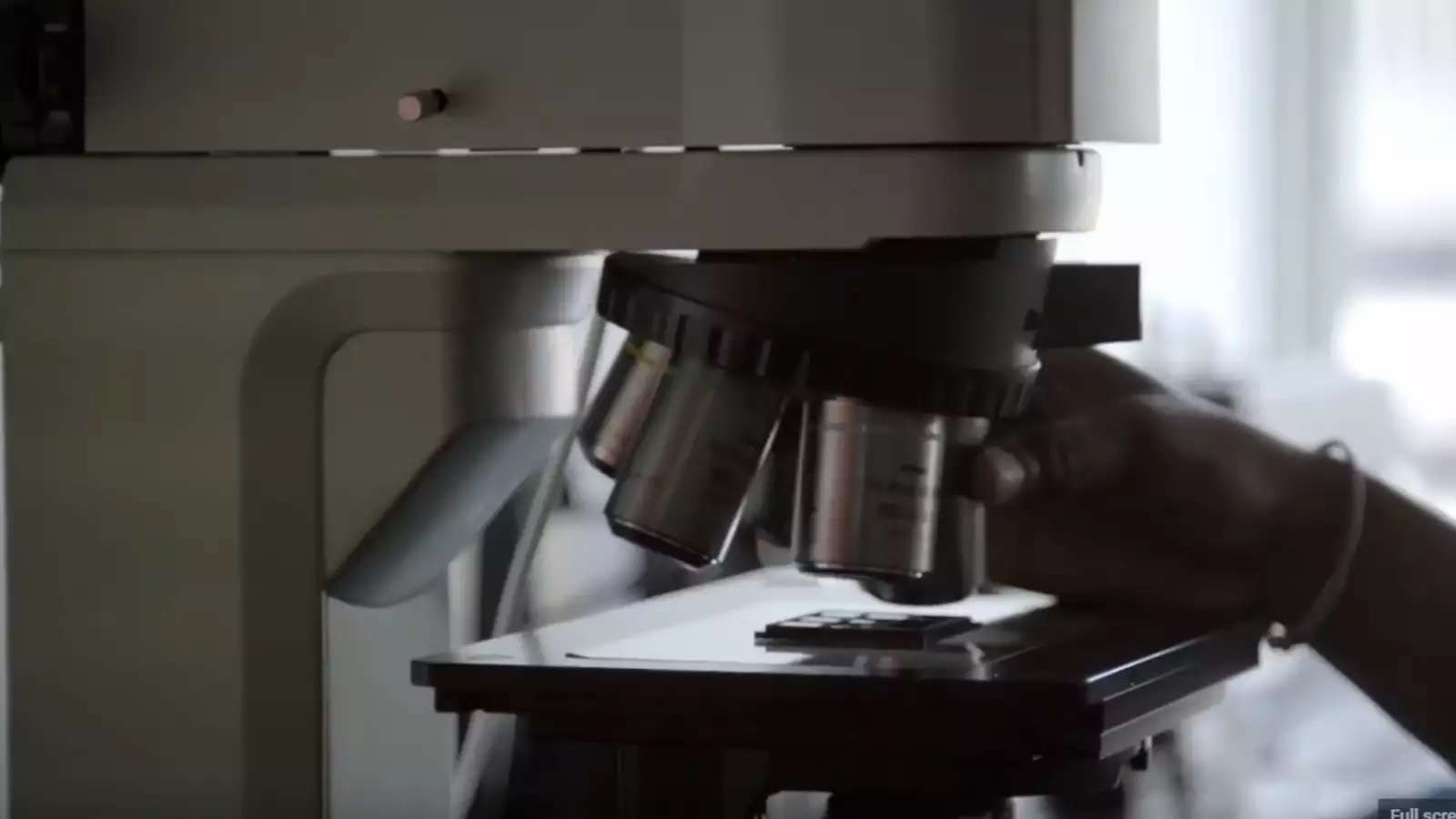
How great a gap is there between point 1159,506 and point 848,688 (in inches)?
18.1

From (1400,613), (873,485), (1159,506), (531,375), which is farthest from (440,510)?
(1400,613)

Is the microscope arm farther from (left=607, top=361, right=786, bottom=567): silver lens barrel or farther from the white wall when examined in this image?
the white wall

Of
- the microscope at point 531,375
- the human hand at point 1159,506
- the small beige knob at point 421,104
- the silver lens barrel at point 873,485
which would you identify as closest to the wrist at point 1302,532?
the human hand at point 1159,506

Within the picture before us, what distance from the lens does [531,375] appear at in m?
0.66

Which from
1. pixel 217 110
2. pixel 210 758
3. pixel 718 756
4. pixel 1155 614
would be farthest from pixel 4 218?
pixel 1155 614

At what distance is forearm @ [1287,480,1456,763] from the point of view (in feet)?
3.34

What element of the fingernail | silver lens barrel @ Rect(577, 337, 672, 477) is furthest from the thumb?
silver lens barrel @ Rect(577, 337, 672, 477)

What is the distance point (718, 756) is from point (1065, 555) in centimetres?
40

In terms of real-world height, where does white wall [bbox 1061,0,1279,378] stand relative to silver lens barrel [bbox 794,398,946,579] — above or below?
above

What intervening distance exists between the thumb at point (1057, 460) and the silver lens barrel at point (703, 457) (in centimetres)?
7

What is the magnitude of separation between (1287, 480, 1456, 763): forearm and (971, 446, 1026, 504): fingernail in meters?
0.41

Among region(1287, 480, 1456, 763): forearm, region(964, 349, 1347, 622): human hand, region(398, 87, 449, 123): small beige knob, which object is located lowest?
region(1287, 480, 1456, 763): forearm

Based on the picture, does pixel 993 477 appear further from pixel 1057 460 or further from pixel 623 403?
pixel 1057 460

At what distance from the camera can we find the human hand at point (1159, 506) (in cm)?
93
